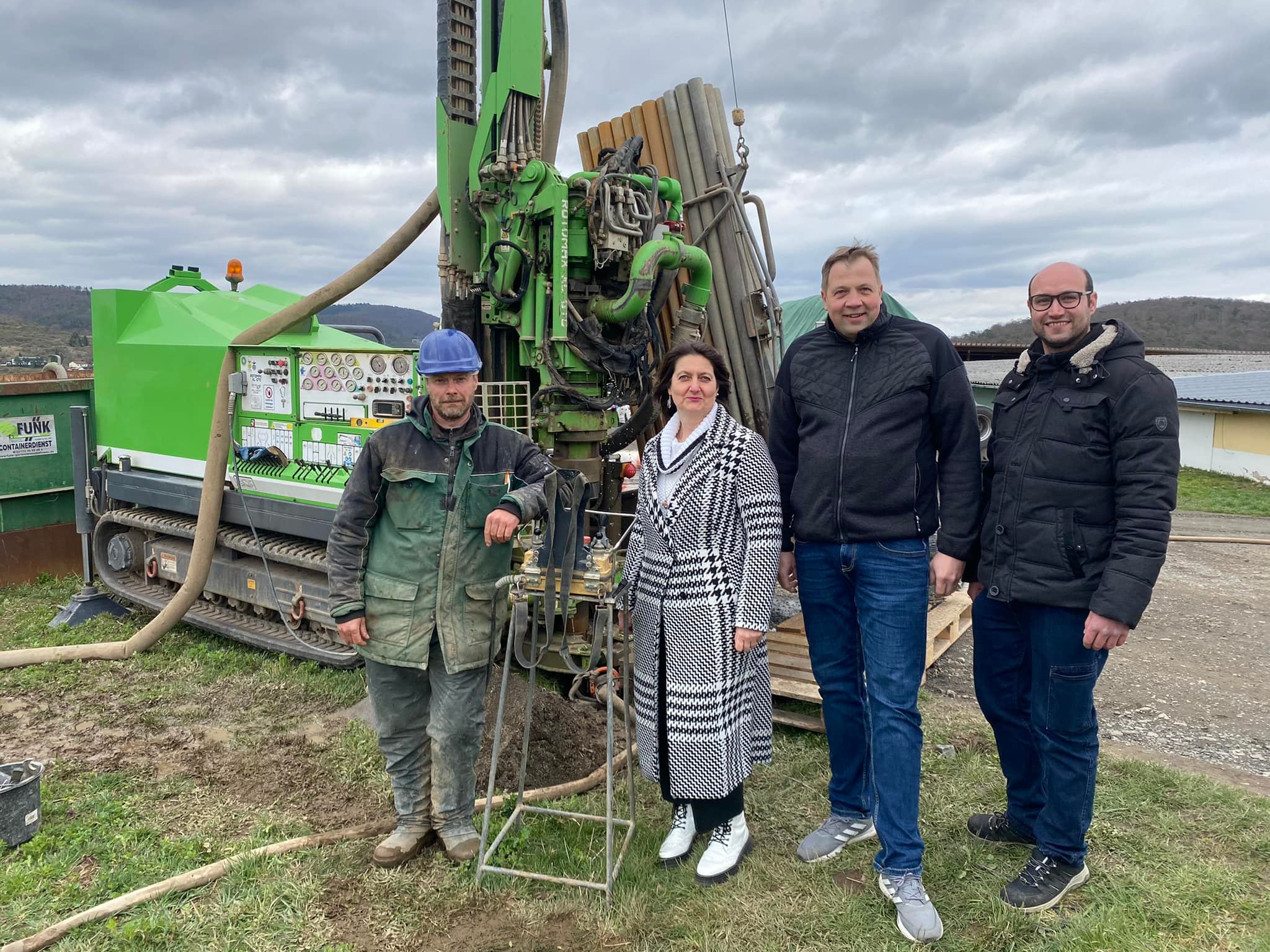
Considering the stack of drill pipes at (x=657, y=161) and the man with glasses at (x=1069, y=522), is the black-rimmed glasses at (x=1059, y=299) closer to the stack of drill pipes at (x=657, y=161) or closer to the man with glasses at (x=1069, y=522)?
the man with glasses at (x=1069, y=522)

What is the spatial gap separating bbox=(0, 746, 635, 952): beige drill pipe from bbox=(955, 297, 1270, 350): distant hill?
49.5 meters

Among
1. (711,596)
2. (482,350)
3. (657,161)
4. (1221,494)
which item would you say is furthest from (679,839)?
(1221,494)

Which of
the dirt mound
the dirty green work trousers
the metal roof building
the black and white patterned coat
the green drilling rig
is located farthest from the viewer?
the metal roof building

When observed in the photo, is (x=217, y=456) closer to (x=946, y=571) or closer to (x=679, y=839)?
(x=679, y=839)

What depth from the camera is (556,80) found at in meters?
5.51

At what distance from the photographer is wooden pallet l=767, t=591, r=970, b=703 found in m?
4.52

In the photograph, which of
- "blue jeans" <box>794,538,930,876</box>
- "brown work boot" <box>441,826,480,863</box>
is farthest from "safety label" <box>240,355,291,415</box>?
"blue jeans" <box>794,538,930,876</box>

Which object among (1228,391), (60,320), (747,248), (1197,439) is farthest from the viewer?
(60,320)

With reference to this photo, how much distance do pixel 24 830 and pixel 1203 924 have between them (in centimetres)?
420

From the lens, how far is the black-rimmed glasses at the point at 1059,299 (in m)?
2.73

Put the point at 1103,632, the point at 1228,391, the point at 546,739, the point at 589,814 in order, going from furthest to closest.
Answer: the point at 1228,391
the point at 546,739
the point at 589,814
the point at 1103,632

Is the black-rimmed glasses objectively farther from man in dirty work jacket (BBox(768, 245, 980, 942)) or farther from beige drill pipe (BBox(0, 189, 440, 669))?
beige drill pipe (BBox(0, 189, 440, 669))

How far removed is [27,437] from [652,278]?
571cm

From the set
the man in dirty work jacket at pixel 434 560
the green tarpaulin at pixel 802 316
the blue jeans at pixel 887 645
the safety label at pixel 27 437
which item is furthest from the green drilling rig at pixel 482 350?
the green tarpaulin at pixel 802 316
